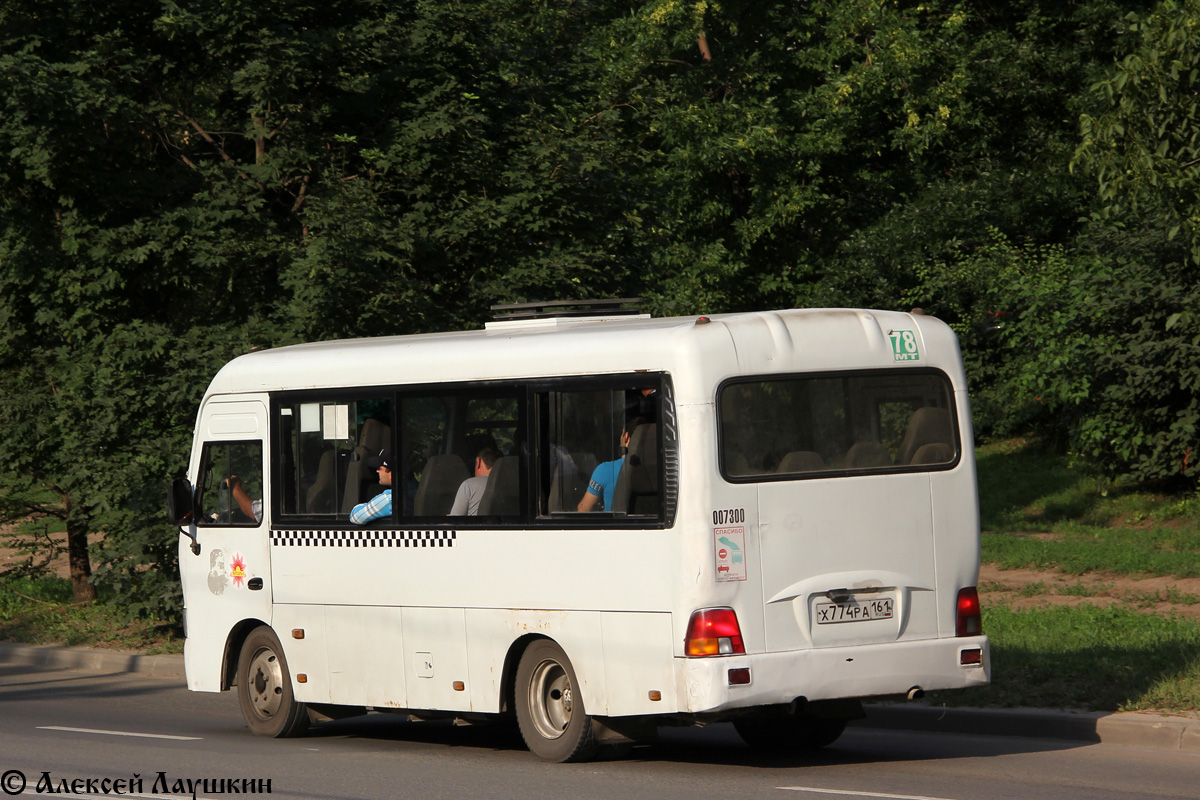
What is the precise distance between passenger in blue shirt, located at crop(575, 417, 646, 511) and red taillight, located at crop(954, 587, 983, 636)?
2.15 m

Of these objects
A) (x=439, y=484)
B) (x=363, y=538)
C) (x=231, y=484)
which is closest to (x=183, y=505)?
(x=231, y=484)

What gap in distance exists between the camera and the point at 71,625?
18719 mm

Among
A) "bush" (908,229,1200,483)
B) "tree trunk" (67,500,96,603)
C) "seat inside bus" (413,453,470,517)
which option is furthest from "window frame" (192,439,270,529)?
"bush" (908,229,1200,483)

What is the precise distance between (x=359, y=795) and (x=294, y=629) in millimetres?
2995

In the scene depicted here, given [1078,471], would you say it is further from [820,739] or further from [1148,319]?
[820,739]

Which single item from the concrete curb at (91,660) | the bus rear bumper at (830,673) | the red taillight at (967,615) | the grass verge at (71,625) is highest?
the red taillight at (967,615)

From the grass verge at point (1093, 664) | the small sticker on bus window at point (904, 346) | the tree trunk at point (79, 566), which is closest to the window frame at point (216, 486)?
the small sticker on bus window at point (904, 346)

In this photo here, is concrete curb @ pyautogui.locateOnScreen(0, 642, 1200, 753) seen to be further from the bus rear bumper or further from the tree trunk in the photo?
the tree trunk

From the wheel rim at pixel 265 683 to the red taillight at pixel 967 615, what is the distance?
4982mm

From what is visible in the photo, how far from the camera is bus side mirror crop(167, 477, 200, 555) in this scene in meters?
12.1

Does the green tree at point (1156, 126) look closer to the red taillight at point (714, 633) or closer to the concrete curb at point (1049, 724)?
the concrete curb at point (1049, 724)

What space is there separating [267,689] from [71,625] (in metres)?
8.00

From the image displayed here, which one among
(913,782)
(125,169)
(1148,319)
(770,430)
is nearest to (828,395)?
(770,430)

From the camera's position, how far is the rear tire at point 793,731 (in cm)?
1012
